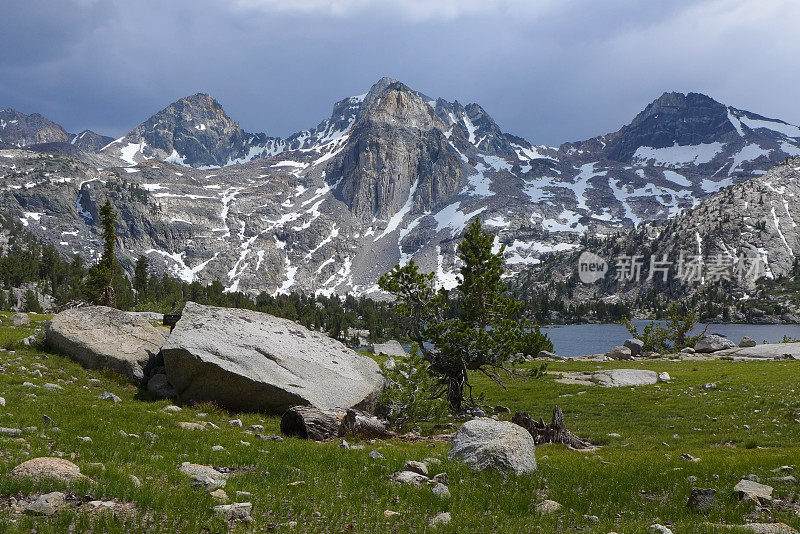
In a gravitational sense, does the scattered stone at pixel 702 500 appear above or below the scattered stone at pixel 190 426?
above

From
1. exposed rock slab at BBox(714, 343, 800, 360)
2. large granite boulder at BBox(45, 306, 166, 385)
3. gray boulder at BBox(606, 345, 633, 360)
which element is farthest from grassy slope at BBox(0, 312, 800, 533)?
gray boulder at BBox(606, 345, 633, 360)

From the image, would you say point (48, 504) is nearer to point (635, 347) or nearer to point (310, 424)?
point (310, 424)

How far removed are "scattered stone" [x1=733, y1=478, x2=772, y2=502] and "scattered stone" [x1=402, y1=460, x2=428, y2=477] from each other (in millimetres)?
7275

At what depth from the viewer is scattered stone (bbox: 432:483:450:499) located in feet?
33.1

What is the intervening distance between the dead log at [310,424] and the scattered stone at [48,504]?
1001cm

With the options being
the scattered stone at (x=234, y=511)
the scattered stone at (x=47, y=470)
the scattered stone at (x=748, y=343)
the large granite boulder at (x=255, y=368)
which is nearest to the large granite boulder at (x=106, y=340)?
the large granite boulder at (x=255, y=368)

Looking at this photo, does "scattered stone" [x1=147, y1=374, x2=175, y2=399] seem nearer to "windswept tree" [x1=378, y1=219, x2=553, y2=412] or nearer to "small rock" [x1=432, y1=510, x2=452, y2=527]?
"windswept tree" [x1=378, y1=219, x2=553, y2=412]

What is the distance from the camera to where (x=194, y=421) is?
1756 centimetres

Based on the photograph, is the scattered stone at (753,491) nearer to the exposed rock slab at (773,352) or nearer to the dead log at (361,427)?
the dead log at (361,427)

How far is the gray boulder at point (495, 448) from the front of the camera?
12.7 metres

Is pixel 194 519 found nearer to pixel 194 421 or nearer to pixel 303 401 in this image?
pixel 194 421

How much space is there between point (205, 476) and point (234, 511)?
7.01ft

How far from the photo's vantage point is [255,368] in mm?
21938

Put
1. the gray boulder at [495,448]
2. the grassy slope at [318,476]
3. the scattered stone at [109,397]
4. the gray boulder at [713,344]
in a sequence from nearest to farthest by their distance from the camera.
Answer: the grassy slope at [318,476] → the gray boulder at [495,448] → the scattered stone at [109,397] → the gray boulder at [713,344]
